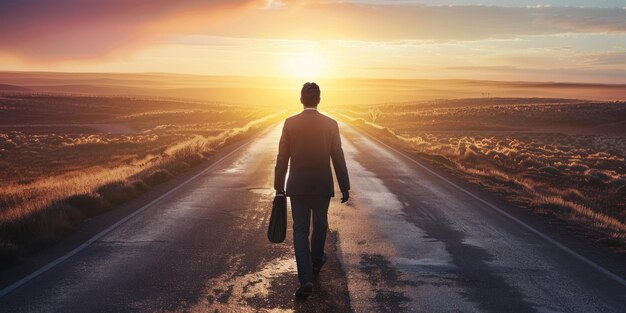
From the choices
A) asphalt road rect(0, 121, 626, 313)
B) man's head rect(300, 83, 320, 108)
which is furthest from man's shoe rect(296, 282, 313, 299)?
man's head rect(300, 83, 320, 108)

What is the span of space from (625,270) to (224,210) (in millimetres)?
7251

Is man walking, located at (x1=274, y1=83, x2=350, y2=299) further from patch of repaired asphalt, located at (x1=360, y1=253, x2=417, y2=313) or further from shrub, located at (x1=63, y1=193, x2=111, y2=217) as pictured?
shrub, located at (x1=63, y1=193, x2=111, y2=217)

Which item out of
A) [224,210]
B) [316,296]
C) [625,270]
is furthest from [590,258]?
[224,210]

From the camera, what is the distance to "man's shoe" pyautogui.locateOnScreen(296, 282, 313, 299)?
6.47 metres

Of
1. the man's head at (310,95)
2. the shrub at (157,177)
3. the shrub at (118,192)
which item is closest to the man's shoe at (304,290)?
the man's head at (310,95)

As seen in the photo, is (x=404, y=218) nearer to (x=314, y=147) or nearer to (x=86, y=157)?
(x=314, y=147)

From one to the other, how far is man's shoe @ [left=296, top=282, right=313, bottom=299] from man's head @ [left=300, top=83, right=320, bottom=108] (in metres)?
1.89

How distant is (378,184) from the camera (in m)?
17.1

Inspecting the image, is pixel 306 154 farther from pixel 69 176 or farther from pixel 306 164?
pixel 69 176

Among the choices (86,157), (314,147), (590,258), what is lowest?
(86,157)

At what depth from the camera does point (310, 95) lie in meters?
6.70

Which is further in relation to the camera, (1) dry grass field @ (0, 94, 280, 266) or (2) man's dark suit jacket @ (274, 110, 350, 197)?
(1) dry grass field @ (0, 94, 280, 266)

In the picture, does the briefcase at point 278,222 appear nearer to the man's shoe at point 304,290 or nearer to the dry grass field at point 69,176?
the man's shoe at point 304,290

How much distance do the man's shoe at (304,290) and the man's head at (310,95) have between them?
6.21ft
